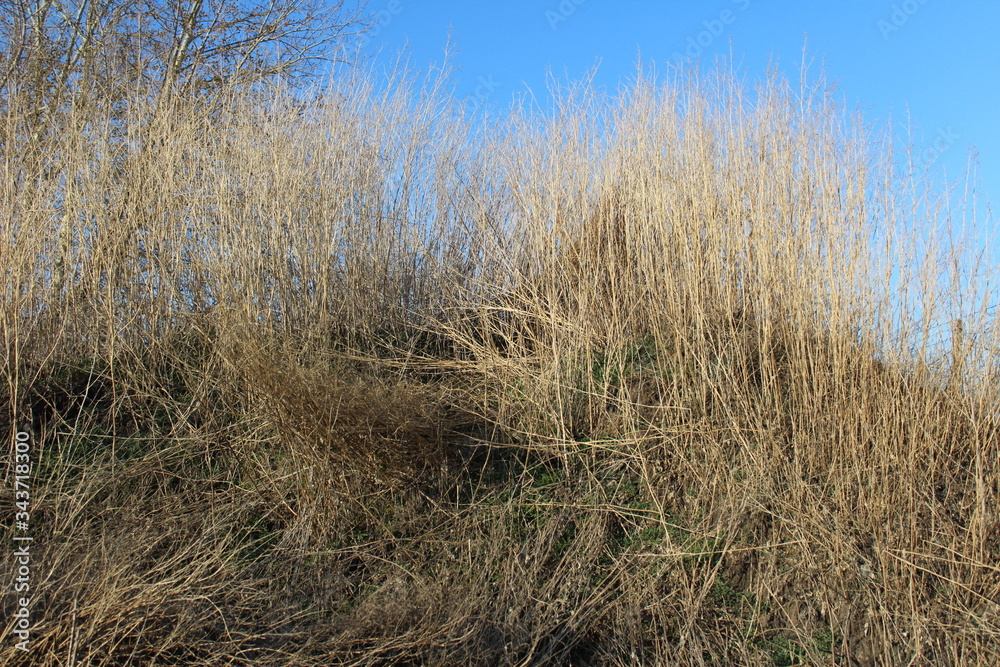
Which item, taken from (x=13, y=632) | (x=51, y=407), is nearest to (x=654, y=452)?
(x=13, y=632)

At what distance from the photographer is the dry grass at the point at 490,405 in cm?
248

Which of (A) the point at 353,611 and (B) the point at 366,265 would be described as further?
(B) the point at 366,265

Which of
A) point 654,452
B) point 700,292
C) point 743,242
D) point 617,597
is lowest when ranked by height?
point 617,597

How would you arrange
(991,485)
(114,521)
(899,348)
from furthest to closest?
1. (114,521)
2. (899,348)
3. (991,485)

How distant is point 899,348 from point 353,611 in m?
2.50

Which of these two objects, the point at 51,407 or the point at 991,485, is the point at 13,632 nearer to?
the point at 51,407

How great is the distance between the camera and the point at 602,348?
3674 millimetres

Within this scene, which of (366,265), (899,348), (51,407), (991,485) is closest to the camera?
(991,485)

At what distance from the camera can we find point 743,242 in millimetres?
3229

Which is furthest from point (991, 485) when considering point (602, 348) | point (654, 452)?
point (602, 348)

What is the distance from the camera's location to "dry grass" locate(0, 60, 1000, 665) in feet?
8.13

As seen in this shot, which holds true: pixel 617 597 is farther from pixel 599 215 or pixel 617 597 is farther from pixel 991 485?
pixel 599 215

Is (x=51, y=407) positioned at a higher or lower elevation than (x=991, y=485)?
lower

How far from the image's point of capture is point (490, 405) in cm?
370
